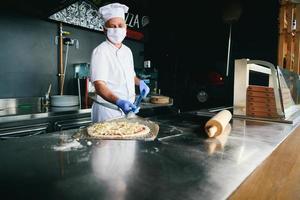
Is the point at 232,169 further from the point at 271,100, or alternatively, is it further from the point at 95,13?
the point at 95,13

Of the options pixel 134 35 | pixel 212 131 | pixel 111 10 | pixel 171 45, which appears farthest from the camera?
pixel 171 45

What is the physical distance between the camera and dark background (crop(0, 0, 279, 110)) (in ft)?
9.18

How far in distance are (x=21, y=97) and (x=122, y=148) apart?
2.27 metres

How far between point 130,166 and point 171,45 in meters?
4.16

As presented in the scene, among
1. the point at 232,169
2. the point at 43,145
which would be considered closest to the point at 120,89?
the point at 43,145

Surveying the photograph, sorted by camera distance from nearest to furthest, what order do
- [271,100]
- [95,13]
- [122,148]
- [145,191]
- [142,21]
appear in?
1. [145,191]
2. [122,148]
3. [271,100]
4. [95,13]
5. [142,21]

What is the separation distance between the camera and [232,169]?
818mm

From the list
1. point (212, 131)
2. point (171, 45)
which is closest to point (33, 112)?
point (212, 131)

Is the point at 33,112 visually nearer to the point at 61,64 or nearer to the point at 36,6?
the point at 61,64

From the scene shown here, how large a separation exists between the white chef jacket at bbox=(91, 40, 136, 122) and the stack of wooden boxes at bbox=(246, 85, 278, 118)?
110 cm

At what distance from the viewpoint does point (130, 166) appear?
0.82 metres

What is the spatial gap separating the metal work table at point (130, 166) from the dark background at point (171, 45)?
1.99 metres

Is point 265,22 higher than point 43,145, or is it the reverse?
point 265,22

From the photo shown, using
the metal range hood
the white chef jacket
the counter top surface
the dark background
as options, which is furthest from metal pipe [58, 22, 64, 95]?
the white chef jacket
